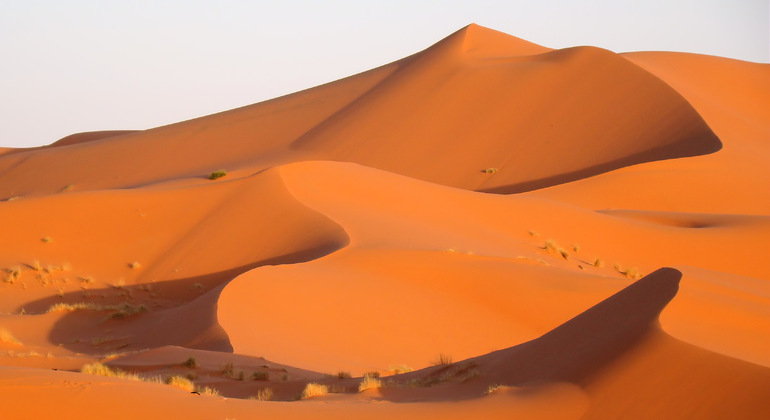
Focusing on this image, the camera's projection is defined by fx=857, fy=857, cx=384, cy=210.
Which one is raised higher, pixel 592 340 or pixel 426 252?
pixel 426 252

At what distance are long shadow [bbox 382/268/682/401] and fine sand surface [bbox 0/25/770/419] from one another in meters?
0.03

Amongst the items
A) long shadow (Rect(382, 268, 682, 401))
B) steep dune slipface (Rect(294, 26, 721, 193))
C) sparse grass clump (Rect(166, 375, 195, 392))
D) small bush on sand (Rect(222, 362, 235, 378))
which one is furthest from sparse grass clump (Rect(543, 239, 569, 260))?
sparse grass clump (Rect(166, 375, 195, 392))

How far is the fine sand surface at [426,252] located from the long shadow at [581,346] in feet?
0.11

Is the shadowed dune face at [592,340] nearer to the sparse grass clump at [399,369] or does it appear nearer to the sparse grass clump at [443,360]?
the sparse grass clump at [443,360]

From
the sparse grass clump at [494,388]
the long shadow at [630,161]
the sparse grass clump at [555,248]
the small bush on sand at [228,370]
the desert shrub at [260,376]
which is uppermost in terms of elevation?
the long shadow at [630,161]

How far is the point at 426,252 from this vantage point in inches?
668

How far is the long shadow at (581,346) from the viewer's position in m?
7.36

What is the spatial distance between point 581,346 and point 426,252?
9209 millimetres

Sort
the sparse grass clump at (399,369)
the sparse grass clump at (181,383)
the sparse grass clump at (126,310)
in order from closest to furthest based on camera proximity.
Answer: the sparse grass clump at (181,383) < the sparse grass clump at (399,369) < the sparse grass clump at (126,310)

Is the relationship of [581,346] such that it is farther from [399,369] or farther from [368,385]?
[399,369]

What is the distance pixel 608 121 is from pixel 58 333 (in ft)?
97.7

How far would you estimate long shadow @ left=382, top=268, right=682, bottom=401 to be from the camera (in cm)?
736

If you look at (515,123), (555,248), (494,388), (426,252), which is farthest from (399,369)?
(515,123)

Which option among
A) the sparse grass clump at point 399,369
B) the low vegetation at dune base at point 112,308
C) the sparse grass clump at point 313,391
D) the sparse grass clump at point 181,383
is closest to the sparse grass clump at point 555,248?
the low vegetation at dune base at point 112,308
